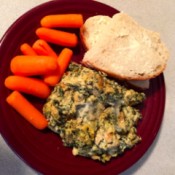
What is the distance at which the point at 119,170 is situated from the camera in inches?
56.2

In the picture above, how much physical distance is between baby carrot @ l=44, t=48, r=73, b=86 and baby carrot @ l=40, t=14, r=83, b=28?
0.10 m

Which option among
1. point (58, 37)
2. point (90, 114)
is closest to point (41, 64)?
point (58, 37)

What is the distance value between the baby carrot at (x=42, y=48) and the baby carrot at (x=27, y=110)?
18 cm

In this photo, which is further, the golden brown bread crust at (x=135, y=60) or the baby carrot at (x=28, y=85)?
the golden brown bread crust at (x=135, y=60)

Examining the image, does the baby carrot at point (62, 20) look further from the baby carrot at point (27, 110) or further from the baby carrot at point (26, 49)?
the baby carrot at point (27, 110)

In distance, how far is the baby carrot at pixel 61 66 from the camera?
53.9 inches

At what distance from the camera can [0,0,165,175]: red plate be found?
1.34 meters

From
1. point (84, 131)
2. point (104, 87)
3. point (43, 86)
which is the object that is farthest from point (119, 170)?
point (43, 86)

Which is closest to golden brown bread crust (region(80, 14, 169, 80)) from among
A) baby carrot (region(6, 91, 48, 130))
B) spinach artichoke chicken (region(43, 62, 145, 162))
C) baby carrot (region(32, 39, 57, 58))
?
spinach artichoke chicken (region(43, 62, 145, 162))

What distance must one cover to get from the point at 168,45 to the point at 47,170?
2.61 ft

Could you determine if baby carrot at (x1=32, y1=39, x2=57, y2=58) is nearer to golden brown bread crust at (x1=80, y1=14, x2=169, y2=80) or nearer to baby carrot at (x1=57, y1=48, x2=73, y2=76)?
baby carrot at (x1=57, y1=48, x2=73, y2=76)

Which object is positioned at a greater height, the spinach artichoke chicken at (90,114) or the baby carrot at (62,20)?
the baby carrot at (62,20)

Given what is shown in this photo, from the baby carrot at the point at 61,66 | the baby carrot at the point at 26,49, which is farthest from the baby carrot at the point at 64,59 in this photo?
the baby carrot at the point at 26,49

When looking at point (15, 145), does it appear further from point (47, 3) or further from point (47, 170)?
point (47, 3)
